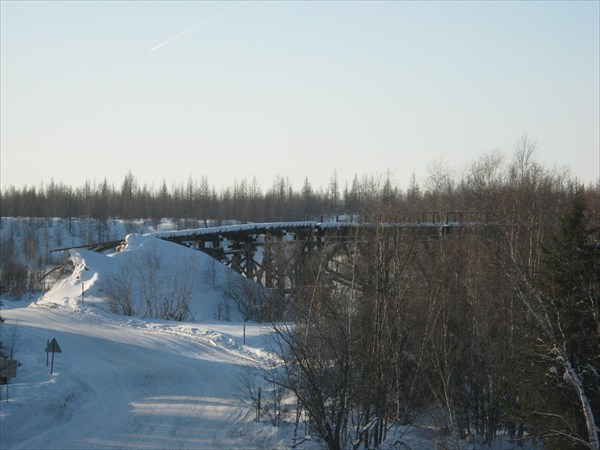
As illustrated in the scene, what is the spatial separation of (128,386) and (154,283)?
15967 mm

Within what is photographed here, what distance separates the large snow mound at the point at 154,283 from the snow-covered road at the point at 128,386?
136 inches

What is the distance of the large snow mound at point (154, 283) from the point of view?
124ft

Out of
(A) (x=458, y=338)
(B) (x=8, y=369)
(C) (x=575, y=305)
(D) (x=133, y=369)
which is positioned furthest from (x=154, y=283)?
(C) (x=575, y=305)

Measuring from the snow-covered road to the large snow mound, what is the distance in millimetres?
3446

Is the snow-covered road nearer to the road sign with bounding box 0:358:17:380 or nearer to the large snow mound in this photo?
the road sign with bounding box 0:358:17:380

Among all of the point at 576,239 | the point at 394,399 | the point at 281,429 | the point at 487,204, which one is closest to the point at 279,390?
the point at 281,429

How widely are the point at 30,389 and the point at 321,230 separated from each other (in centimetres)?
2657

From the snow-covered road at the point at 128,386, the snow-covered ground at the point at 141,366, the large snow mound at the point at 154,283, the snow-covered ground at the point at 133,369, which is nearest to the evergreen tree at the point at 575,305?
the snow-covered ground at the point at 141,366

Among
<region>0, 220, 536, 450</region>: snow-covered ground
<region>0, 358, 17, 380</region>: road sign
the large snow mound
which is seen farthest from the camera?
the large snow mound

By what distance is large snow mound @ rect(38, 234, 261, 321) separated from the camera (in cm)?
3784

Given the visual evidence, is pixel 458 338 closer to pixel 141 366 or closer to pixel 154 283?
pixel 141 366

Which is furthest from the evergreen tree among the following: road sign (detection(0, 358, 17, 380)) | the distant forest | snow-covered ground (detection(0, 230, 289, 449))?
road sign (detection(0, 358, 17, 380))

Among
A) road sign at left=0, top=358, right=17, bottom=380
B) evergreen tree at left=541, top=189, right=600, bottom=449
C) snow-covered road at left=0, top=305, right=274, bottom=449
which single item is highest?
evergreen tree at left=541, top=189, right=600, bottom=449

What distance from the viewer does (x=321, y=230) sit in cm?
4428
